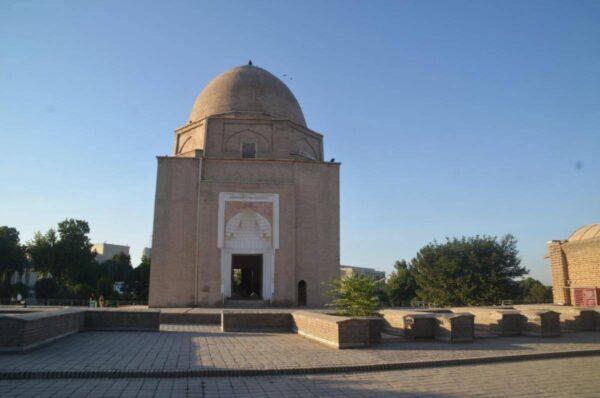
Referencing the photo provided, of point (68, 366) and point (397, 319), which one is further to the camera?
point (397, 319)

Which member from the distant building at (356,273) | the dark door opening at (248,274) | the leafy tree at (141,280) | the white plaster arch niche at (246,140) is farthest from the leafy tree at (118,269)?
the white plaster arch niche at (246,140)

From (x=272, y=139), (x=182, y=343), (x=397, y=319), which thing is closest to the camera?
(x=182, y=343)

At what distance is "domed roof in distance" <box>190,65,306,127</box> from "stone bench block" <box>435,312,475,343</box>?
15.8 meters

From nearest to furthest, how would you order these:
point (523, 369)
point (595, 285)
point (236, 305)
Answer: point (523, 369) → point (595, 285) → point (236, 305)

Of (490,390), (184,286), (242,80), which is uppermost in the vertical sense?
(242,80)

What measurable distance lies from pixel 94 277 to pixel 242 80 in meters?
22.6

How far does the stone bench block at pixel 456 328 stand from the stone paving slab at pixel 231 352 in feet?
0.81

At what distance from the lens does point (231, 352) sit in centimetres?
760

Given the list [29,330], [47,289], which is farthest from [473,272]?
[47,289]

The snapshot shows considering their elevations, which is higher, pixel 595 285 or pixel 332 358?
pixel 595 285

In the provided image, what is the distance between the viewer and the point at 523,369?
22.4 feet

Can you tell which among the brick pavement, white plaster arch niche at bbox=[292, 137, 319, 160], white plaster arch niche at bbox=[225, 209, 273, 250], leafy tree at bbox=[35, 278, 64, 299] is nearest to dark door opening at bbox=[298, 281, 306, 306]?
white plaster arch niche at bbox=[225, 209, 273, 250]

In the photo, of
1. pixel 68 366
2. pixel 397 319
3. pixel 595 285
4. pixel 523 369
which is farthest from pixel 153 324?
pixel 595 285

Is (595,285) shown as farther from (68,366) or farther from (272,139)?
(68,366)
